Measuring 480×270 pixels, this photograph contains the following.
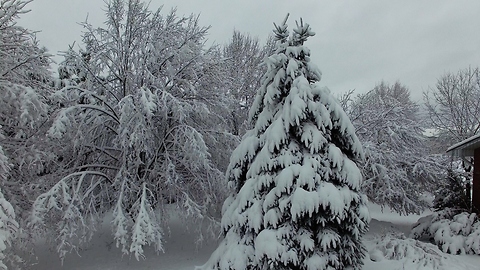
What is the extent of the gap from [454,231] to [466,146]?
261 centimetres

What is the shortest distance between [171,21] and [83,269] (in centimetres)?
769

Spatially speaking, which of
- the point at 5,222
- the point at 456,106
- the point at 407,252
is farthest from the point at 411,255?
the point at 456,106

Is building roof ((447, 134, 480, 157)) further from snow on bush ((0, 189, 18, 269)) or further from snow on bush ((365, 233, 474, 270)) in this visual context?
snow on bush ((0, 189, 18, 269))

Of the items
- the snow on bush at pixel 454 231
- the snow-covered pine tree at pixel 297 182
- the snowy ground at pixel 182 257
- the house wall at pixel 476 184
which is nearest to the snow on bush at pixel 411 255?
the snowy ground at pixel 182 257

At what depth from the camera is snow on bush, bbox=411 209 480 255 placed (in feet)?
30.6

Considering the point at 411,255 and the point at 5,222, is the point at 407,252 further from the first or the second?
the point at 5,222

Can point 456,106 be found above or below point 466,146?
above

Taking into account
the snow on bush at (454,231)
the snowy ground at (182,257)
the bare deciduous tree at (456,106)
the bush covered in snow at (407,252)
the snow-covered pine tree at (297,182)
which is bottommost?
the snowy ground at (182,257)

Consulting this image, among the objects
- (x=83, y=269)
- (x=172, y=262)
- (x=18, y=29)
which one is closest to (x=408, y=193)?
(x=172, y=262)

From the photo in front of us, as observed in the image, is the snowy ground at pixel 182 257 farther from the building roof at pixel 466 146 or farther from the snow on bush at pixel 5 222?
the snow on bush at pixel 5 222

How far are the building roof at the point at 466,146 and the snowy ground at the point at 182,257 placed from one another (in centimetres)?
313

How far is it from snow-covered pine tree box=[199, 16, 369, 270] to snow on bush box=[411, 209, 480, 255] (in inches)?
169

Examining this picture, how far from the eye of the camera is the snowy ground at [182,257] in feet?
27.2

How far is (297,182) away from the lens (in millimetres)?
6242
